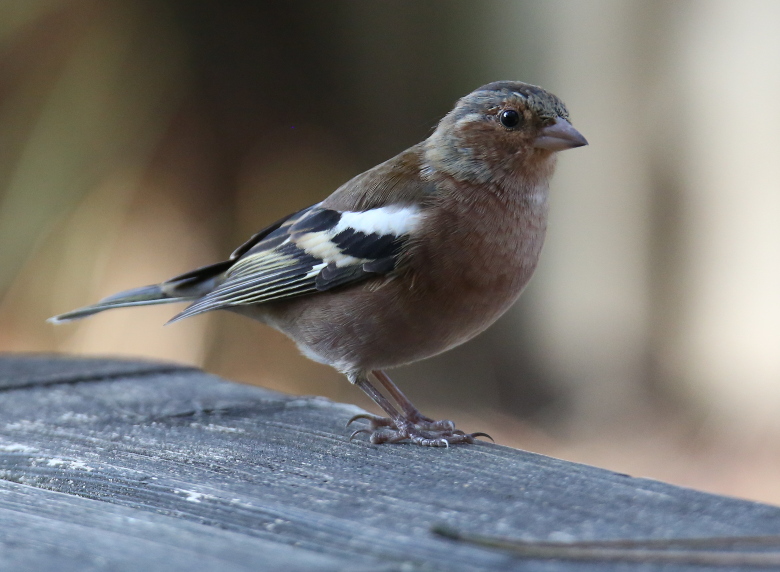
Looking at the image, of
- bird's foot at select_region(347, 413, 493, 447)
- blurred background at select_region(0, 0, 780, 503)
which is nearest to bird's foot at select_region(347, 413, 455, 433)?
bird's foot at select_region(347, 413, 493, 447)

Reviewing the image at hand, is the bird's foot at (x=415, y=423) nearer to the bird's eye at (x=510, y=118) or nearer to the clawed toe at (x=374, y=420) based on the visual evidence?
the clawed toe at (x=374, y=420)

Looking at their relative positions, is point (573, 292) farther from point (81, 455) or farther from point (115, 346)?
point (81, 455)

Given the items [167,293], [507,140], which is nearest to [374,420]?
[507,140]

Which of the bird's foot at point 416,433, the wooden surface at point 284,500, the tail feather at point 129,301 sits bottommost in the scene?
the wooden surface at point 284,500

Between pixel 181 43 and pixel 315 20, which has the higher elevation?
pixel 315 20

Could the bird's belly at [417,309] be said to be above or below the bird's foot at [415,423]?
above

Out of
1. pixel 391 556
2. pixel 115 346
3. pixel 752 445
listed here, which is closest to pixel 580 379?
pixel 752 445

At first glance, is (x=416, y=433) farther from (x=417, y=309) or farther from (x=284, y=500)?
(x=284, y=500)

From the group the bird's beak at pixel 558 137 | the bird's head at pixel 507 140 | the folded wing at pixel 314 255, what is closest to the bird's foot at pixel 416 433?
the folded wing at pixel 314 255
